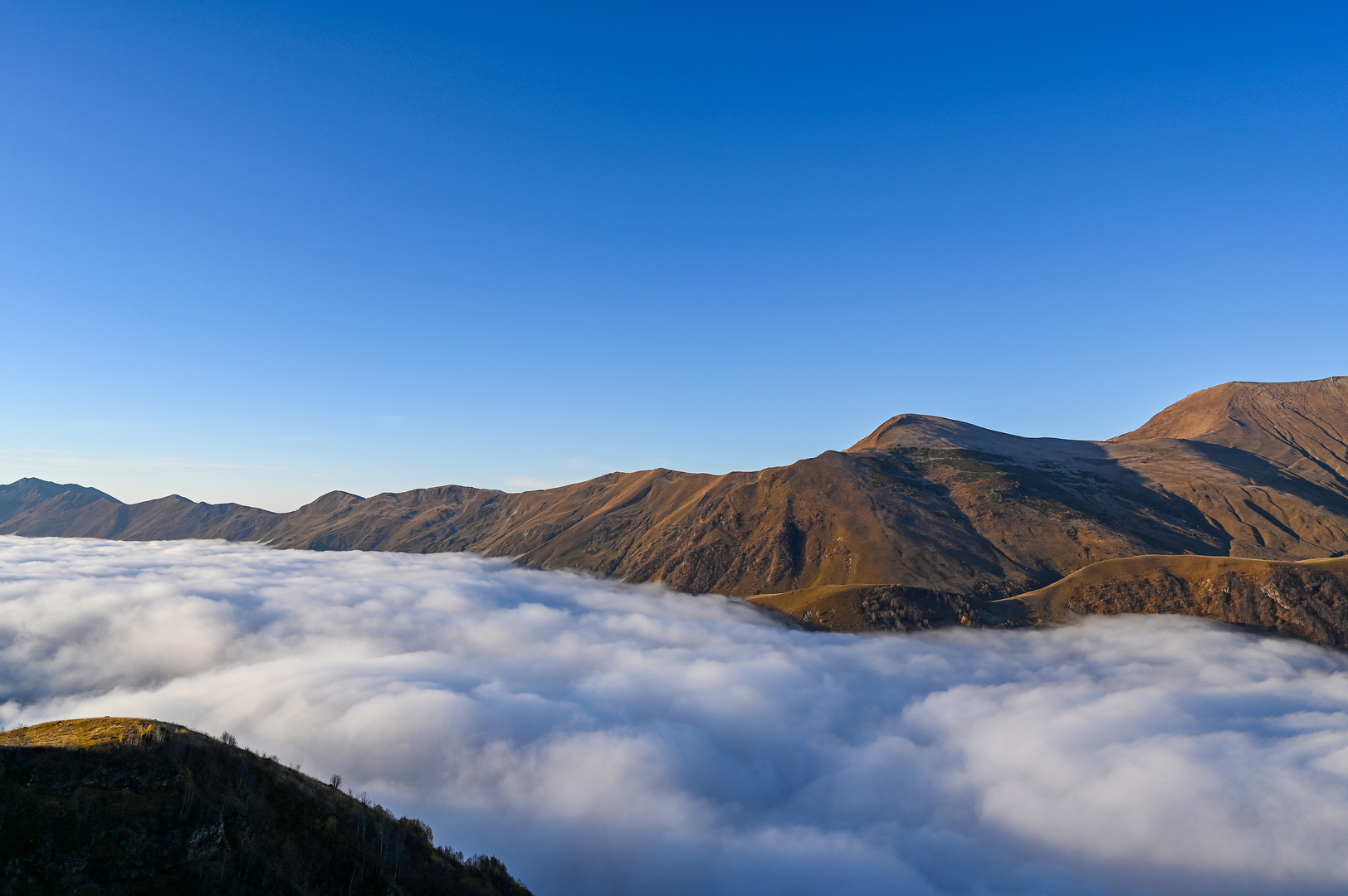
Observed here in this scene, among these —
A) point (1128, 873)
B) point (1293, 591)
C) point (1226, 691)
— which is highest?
point (1293, 591)

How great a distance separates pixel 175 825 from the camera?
123 feet

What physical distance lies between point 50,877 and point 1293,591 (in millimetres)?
289453

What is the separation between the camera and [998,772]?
511 feet

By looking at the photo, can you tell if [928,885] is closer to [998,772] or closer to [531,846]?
[998,772]

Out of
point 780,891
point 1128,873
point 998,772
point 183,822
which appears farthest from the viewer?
point 998,772

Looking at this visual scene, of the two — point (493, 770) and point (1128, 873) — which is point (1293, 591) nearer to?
point (1128, 873)

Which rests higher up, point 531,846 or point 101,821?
point 101,821

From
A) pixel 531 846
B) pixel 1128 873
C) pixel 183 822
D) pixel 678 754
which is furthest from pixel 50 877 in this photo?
pixel 1128 873

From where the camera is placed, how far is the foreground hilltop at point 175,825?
110ft

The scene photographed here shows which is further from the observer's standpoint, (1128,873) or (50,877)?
(1128,873)

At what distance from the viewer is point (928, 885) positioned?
121 m

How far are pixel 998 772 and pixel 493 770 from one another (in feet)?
432

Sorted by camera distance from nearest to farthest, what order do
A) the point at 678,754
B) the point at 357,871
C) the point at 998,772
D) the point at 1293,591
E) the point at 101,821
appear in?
the point at 101,821 < the point at 357,871 < the point at 998,772 < the point at 678,754 < the point at 1293,591

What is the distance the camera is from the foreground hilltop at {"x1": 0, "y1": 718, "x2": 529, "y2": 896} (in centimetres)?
3362
